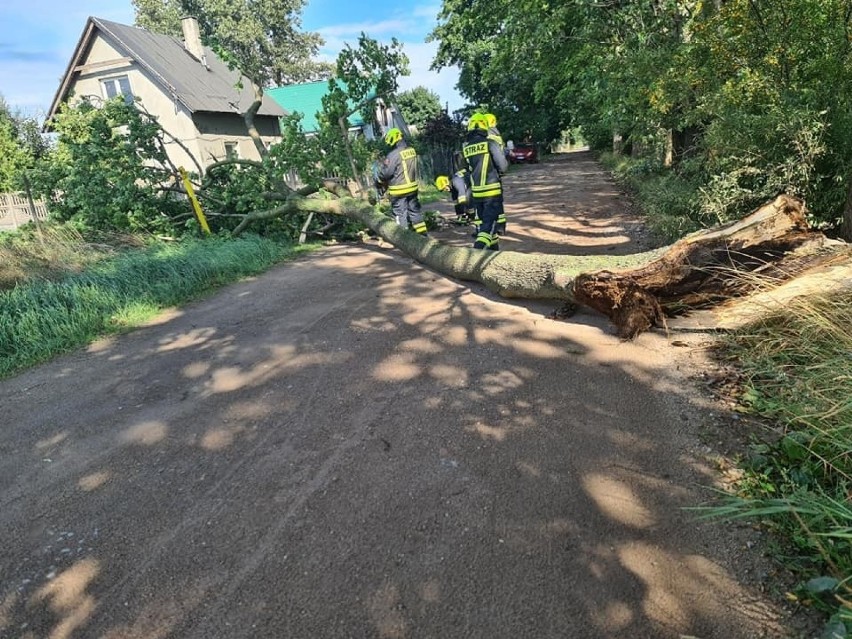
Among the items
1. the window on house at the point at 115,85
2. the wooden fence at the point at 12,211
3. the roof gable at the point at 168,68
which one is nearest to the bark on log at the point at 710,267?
the wooden fence at the point at 12,211

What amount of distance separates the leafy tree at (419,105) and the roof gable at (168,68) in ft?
43.3

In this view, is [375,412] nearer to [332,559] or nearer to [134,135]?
[332,559]

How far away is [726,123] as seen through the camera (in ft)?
20.4

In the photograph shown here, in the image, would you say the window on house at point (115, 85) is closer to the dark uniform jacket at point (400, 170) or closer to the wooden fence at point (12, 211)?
the wooden fence at point (12, 211)

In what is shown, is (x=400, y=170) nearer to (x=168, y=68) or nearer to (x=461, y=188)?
(x=461, y=188)

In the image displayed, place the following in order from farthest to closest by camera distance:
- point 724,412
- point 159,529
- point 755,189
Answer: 1. point 755,189
2. point 724,412
3. point 159,529

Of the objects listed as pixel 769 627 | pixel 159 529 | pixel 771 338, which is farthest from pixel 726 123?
pixel 159 529

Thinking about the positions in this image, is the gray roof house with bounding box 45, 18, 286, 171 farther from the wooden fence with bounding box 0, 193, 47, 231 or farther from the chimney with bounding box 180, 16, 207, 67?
the wooden fence with bounding box 0, 193, 47, 231

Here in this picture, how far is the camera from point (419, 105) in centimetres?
4088

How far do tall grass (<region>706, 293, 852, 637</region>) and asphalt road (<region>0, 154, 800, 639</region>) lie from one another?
188 mm

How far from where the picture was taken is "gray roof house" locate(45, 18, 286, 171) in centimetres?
2369

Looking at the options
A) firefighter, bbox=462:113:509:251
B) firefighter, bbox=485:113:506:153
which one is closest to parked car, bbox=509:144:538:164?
firefighter, bbox=485:113:506:153

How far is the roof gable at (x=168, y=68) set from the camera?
76.9 feet

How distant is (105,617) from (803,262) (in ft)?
16.5
